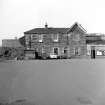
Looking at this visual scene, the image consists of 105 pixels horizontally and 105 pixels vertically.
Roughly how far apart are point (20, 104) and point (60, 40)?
34.2 m

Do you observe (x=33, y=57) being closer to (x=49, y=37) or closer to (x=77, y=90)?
(x=49, y=37)

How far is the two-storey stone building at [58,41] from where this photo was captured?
38938 millimetres

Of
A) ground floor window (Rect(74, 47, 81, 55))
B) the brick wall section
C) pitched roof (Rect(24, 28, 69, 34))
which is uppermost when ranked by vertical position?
pitched roof (Rect(24, 28, 69, 34))

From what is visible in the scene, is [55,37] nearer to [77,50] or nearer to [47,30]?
A: [47,30]

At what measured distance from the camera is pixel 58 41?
39.3 m

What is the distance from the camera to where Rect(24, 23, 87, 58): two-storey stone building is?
1533 inches

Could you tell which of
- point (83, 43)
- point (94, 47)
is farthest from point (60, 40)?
point (94, 47)

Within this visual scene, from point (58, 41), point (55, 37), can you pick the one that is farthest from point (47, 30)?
point (58, 41)

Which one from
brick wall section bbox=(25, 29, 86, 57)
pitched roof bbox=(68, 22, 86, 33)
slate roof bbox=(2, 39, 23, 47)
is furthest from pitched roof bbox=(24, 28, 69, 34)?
slate roof bbox=(2, 39, 23, 47)

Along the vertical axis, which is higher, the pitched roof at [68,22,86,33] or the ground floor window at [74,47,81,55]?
the pitched roof at [68,22,86,33]

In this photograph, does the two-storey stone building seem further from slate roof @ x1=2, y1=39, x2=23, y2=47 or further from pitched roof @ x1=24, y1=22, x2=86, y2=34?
slate roof @ x1=2, y1=39, x2=23, y2=47

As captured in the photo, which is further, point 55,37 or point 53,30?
point 53,30

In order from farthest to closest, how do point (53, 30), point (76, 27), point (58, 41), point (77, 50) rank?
point (53, 30), point (76, 27), point (77, 50), point (58, 41)

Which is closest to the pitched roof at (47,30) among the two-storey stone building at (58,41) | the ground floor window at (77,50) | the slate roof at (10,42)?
the two-storey stone building at (58,41)
